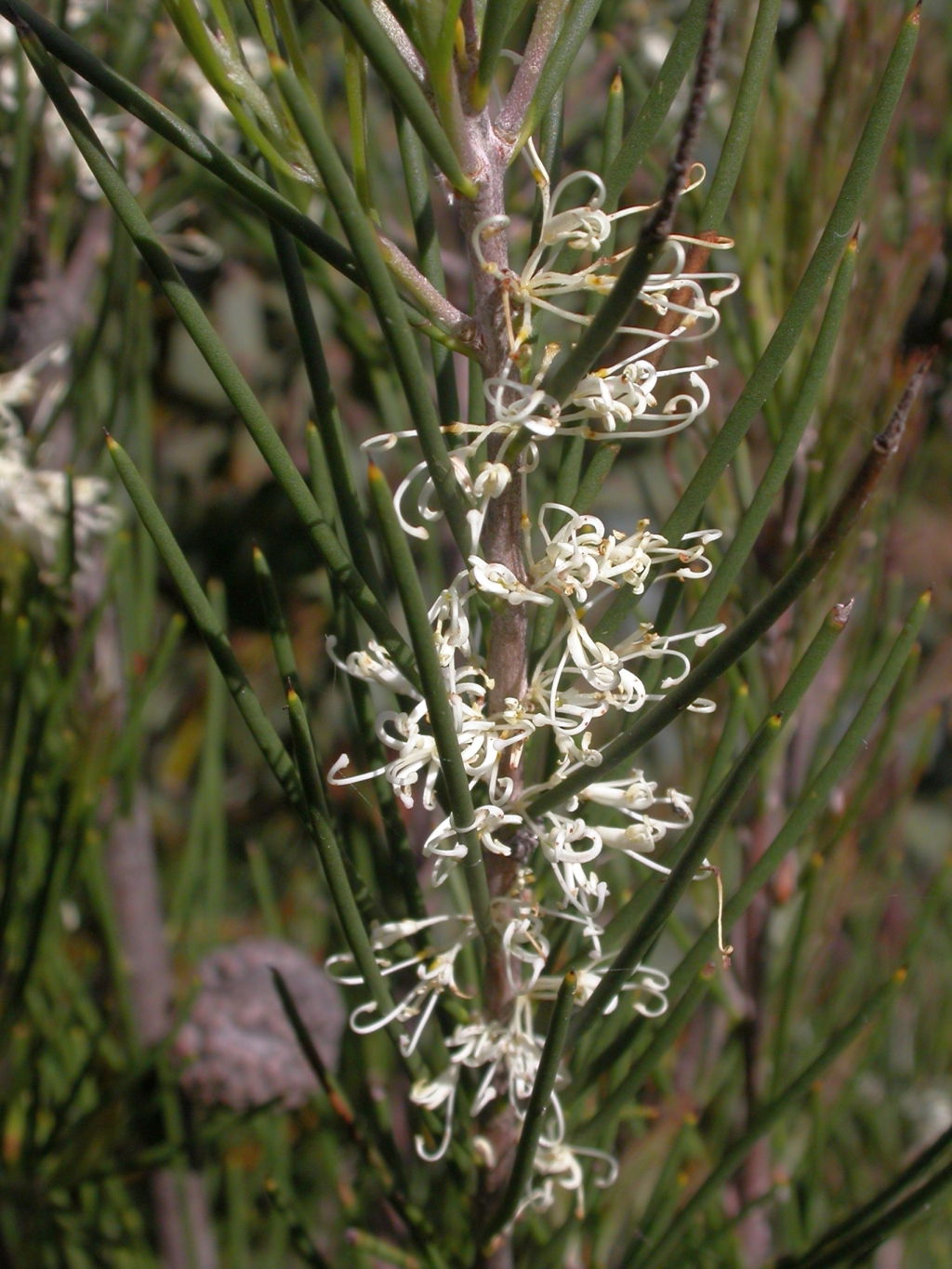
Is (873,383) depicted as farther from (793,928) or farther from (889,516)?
(793,928)

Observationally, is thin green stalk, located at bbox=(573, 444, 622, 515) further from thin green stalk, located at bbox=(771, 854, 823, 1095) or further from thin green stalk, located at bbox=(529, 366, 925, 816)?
thin green stalk, located at bbox=(771, 854, 823, 1095)

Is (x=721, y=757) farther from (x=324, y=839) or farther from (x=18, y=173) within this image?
(x=18, y=173)

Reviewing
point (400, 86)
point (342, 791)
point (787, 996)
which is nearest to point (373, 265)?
point (400, 86)

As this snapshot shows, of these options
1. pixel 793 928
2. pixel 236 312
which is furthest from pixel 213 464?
pixel 793 928

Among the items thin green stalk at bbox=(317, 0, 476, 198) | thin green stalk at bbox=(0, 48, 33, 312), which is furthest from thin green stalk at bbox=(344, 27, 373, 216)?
Result: thin green stalk at bbox=(0, 48, 33, 312)

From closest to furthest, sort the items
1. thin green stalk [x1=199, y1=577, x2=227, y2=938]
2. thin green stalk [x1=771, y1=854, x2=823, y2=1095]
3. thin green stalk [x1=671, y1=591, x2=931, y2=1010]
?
thin green stalk [x1=671, y1=591, x2=931, y2=1010]
thin green stalk [x1=771, y1=854, x2=823, y2=1095]
thin green stalk [x1=199, y1=577, x2=227, y2=938]

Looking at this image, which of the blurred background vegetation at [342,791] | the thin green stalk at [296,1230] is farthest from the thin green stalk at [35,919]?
the thin green stalk at [296,1230]
